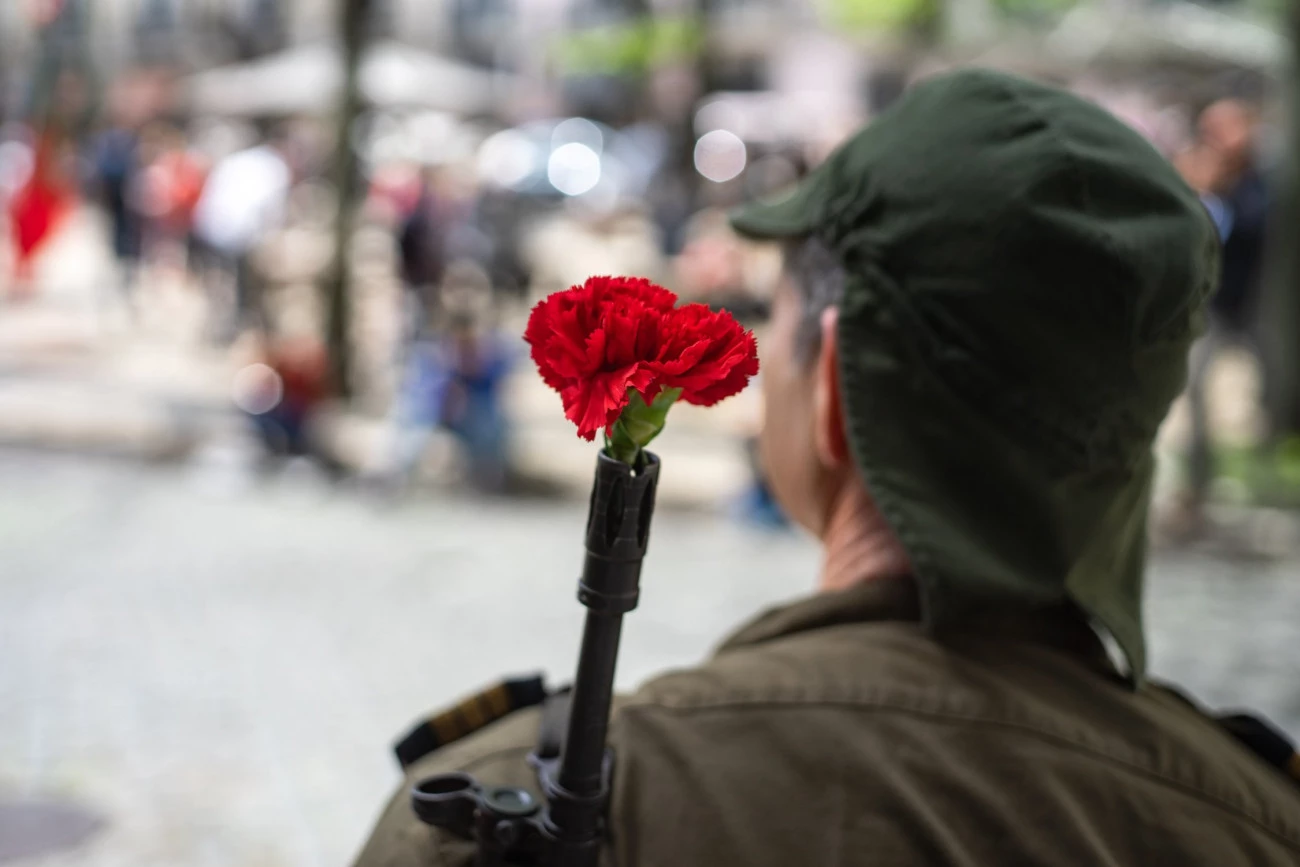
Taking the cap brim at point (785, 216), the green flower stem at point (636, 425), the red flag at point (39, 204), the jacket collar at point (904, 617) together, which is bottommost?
the red flag at point (39, 204)

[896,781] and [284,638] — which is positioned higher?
[896,781]

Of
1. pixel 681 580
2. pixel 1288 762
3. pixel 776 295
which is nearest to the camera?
pixel 1288 762

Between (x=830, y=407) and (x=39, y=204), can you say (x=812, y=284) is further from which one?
(x=39, y=204)

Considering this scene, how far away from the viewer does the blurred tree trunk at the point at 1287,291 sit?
9.14 m

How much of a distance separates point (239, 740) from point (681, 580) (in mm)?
2773

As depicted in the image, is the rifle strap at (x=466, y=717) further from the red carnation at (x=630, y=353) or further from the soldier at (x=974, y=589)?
the red carnation at (x=630, y=353)

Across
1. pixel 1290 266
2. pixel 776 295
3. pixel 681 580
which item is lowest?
pixel 681 580

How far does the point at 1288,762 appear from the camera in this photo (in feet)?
4.72

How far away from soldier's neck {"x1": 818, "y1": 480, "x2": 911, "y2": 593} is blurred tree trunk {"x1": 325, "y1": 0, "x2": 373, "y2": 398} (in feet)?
30.3

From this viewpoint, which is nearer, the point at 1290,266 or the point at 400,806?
the point at 400,806

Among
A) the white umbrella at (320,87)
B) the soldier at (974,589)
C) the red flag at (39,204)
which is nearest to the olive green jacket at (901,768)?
the soldier at (974,589)

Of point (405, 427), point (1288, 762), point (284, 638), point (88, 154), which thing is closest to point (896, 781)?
point (1288, 762)

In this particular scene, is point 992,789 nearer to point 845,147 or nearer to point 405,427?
point 845,147

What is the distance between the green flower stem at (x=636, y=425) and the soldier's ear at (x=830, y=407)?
0.42m
